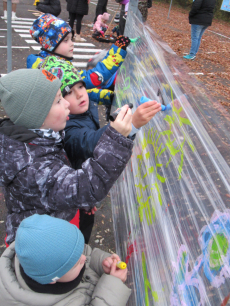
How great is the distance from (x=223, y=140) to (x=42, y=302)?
3.23 feet

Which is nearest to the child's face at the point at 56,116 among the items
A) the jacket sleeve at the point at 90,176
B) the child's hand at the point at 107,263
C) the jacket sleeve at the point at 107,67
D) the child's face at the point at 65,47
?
the jacket sleeve at the point at 90,176

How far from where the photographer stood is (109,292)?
1260 millimetres

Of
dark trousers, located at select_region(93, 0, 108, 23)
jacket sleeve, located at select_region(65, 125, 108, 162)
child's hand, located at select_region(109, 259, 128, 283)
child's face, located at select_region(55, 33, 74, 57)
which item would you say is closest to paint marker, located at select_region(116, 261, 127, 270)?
child's hand, located at select_region(109, 259, 128, 283)

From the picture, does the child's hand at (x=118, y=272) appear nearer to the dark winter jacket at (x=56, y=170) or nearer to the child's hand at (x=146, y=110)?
the dark winter jacket at (x=56, y=170)

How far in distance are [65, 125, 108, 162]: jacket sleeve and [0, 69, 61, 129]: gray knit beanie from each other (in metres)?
0.32

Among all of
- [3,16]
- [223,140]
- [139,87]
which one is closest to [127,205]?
[139,87]

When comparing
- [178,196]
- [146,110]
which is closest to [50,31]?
[146,110]

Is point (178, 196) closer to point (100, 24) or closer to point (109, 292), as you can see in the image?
point (109, 292)

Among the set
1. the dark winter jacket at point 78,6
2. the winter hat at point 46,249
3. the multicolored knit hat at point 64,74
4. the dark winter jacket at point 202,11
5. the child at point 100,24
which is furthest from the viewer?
the child at point 100,24

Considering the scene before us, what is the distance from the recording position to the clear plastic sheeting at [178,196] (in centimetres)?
81

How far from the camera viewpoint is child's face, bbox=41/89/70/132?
130 centimetres

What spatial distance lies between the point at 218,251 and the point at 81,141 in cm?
100

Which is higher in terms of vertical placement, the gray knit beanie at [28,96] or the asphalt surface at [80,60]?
the gray knit beanie at [28,96]

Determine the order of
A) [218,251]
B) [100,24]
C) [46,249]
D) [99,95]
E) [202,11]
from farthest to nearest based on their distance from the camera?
[100,24] < [202,11] < [99,95] < [46,249] < [218,251]
